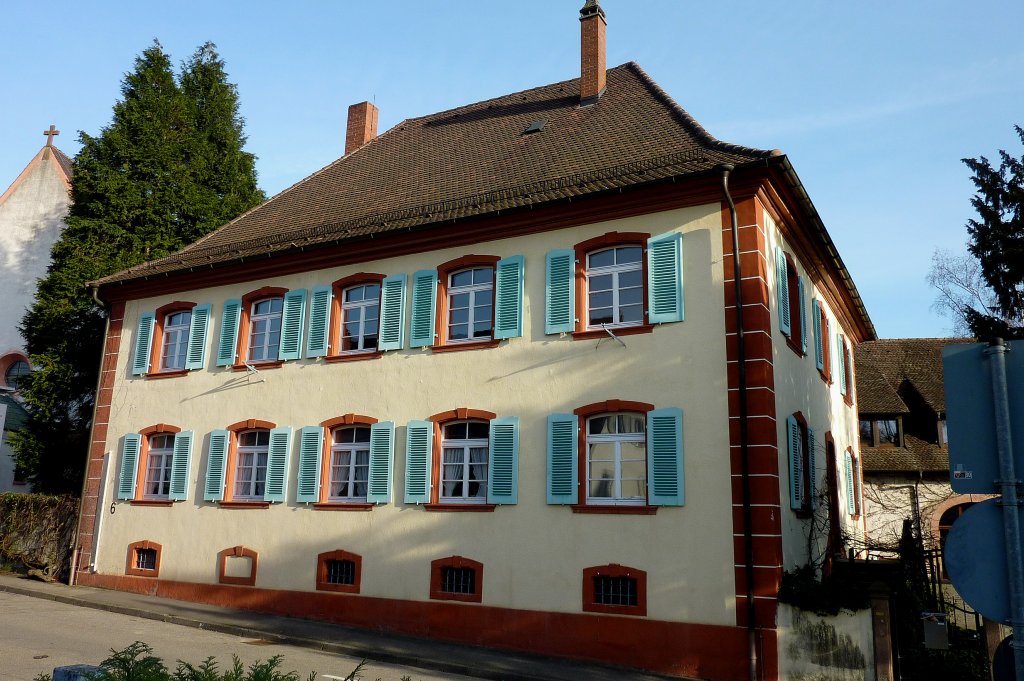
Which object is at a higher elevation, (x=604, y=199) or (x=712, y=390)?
(x=604, y=199)

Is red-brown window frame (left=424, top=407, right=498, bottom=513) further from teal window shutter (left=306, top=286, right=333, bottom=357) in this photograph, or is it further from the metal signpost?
the metal signpost

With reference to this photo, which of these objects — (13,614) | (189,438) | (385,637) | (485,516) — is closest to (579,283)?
(485,516)

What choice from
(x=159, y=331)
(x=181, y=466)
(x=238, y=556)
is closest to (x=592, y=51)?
(x=159, y=331)

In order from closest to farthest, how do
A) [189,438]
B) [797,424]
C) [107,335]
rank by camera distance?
[797,424], [189,438], [107,335]

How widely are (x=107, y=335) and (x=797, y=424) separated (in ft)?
47.8

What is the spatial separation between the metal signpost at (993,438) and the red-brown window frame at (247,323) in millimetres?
14238

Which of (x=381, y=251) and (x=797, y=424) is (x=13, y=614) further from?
(x=797, y=424)

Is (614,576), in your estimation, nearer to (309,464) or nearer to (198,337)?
(309,464)

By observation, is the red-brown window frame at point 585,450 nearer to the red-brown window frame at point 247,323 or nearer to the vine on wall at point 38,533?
the red-brown window frame at point 247,323

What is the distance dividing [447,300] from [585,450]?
3.76 metres

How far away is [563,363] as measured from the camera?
1270 centimetres

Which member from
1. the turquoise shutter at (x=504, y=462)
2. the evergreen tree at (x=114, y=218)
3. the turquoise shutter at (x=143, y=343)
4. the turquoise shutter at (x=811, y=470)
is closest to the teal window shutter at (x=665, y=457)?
the turquoise shutter at (x=504, y=462)

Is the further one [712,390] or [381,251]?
[381,251]

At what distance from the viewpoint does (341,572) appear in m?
14.2
